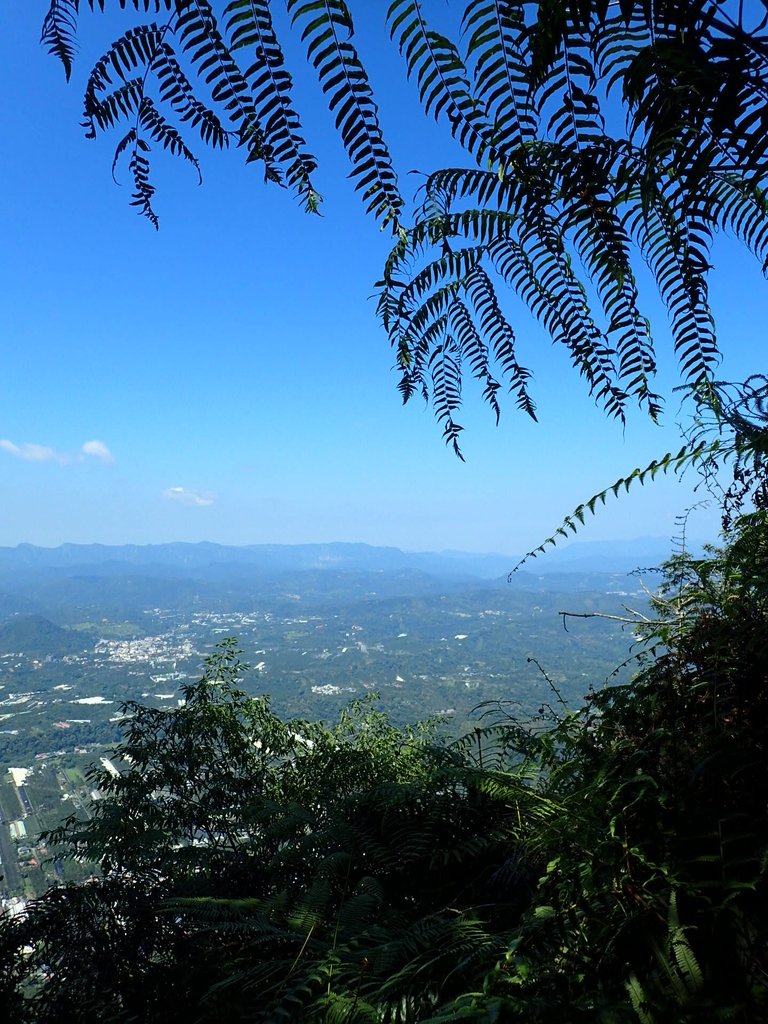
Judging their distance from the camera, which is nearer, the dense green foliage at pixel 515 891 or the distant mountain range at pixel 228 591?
the dense green foliage at pixel 515 891

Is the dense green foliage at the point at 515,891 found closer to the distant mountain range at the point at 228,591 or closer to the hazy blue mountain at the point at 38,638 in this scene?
the distant mountain range at the point at 228,591

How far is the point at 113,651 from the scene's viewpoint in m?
87.4

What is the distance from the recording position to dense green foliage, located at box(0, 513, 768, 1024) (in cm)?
102

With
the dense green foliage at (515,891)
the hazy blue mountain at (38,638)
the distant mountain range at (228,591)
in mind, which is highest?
the dense green foliage at (515,891)

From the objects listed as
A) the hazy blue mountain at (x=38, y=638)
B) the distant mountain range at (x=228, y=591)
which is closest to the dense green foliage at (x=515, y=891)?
the distant mountain range at (x=228, y=591)

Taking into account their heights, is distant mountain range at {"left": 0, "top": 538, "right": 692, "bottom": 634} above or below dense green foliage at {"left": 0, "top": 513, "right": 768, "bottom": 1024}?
below

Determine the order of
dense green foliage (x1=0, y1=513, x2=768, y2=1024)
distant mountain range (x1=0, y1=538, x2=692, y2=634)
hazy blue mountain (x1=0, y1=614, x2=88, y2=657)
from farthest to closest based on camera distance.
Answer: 1. distant mountain range (x1=0, y1=538, x2=692, y2=634)
2. hazy blue mountain (x1=0, y1=614, x2=88, y2=657)
3. dense green foliage (x1=0, y1=513, x2=768, y2=1024)

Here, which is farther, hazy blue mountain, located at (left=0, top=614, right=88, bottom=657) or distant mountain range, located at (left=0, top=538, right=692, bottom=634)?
distant mountain range, located at (left=0, top=538, right=692, bottom=634)

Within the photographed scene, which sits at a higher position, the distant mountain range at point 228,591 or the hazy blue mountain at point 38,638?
the distant mountain range at point 228,591

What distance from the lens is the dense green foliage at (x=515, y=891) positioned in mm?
1021

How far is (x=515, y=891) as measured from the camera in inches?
67.6

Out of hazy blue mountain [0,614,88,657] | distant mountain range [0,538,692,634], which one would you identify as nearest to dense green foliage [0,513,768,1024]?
distant mountain range [0,538,692,634]

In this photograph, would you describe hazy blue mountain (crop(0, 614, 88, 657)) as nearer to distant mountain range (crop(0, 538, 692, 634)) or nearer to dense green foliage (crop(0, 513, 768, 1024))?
distant mountain range (crop(0, 538, 692, 634))

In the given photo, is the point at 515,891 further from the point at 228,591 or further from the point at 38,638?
the point at 228,591
